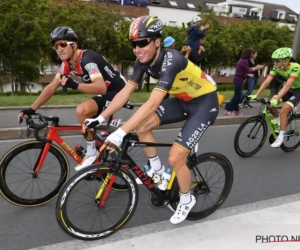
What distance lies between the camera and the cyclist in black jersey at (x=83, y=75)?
371 centimetres

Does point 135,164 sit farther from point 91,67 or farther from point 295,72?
point 295,72

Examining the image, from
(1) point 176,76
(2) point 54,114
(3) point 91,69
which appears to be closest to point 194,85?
(1) point 176,76

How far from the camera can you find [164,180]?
11.4 ft

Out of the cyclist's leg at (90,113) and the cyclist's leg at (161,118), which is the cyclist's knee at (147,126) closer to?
the cyclist's leg at (161,118)

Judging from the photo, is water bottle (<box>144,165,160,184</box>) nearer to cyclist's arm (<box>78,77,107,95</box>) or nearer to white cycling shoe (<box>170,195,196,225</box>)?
white cycling shoe (<box>170,195,196,225</box>)

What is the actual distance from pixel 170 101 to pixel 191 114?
384 mm

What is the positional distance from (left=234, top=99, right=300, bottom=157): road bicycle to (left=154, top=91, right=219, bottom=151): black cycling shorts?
236cm

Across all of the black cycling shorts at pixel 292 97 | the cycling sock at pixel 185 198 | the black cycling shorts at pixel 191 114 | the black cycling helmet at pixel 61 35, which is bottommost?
the cycling sock at pixel 185 198

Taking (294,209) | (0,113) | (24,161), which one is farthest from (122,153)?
(0,113)

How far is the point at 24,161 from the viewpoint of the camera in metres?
3.64

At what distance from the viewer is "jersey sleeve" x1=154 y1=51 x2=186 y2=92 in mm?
2924

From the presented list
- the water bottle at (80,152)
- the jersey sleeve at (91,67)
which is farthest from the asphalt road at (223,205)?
the jersey sleeve at (91,67)

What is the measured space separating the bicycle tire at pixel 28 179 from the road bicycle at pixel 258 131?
3186mm

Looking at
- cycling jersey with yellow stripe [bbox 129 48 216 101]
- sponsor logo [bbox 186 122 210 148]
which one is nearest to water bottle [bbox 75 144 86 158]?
cycling jersey with yellow stripe [bbox 129 48 216 101]
